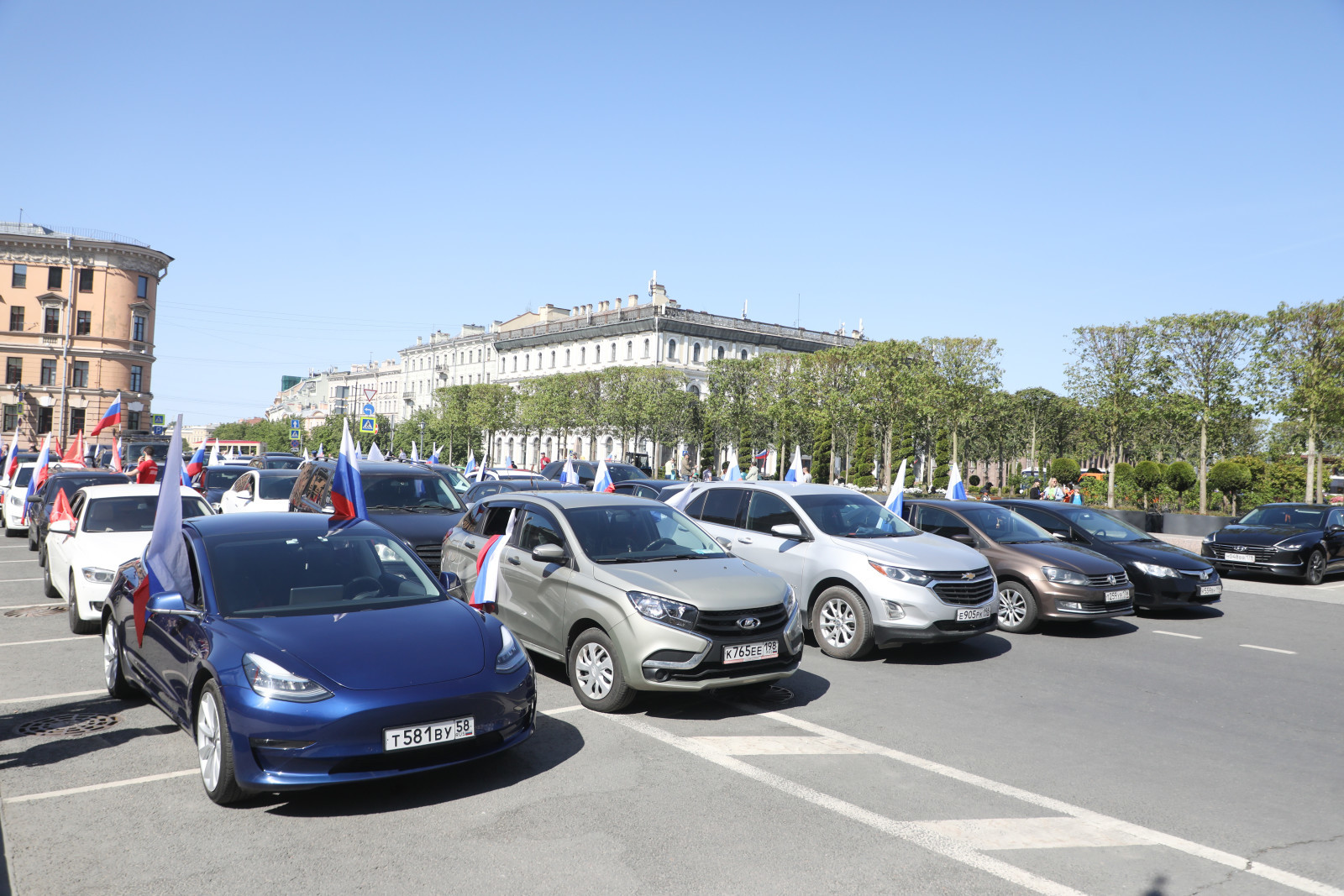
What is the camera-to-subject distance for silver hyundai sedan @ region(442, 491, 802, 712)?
6871mm

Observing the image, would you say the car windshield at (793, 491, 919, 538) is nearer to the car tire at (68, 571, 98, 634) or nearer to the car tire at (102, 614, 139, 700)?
the car tire at (102, 614, 139, 700)

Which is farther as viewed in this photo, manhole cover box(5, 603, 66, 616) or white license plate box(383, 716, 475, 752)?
manhole cover box(5, 603, 66, 616)

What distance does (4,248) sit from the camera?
238 feet

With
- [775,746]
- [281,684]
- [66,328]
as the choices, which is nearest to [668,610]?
[775,746]

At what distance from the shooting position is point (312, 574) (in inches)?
239

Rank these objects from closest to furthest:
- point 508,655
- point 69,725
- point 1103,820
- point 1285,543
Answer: point 1103,820 < point 508,655 < point 69,725 < point 1285,543

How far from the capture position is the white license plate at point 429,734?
16.0 ft

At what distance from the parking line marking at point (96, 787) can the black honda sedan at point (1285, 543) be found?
18.2 metres

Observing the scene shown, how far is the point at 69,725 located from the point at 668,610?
4.14 m

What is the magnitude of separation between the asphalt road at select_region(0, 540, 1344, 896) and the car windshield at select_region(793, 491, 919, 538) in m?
1.97

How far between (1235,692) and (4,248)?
282 feet

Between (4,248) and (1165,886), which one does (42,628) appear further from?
(4,248)

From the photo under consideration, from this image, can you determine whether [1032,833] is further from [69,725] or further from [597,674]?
[69,725]

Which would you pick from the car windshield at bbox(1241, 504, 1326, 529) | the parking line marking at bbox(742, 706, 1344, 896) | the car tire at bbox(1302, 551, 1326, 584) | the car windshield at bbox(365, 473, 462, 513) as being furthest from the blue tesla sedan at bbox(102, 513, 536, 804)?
the car windshield at bbox(1241, 504, 1326, 529)
